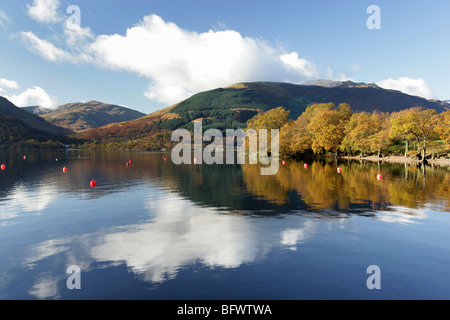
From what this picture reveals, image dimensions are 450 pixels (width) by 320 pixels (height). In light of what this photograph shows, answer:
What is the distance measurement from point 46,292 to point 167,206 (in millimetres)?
14635

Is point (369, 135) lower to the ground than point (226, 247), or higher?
higher

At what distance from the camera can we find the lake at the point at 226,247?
10086mm

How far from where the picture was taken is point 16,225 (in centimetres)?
1850

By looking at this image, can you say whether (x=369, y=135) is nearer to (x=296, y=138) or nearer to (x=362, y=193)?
(x=296, y=138)

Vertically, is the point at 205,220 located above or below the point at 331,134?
below

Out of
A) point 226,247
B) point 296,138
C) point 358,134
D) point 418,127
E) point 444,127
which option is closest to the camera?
point 226,247

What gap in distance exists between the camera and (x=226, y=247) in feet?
47.1

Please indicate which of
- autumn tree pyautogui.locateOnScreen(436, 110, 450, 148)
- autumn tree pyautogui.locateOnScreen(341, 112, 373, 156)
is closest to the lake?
autumn tree pyautogui.locateOnScreen(436, 110, 450, 148)

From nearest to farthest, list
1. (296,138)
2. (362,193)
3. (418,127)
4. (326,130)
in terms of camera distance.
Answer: (362,193)
(418,127)
(326,130)
(296,138)

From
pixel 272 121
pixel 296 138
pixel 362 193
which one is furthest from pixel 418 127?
pixel 362 193

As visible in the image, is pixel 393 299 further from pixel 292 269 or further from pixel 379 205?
pixel 379 205

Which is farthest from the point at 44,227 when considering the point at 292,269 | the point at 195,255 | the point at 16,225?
the point at 292,269

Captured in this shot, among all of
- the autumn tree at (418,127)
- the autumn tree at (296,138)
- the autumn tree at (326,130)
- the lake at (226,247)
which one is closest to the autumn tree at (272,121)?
the autumn tree at (296,138)

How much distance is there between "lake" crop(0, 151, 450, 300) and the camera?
10.1 meters
